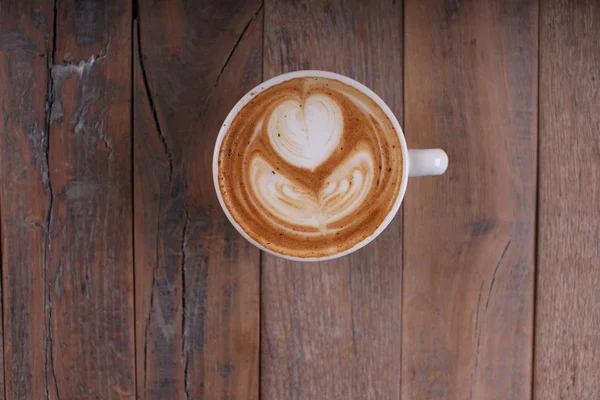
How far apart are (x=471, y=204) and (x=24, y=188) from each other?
1.87ft

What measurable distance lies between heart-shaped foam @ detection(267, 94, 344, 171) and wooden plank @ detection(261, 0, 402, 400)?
122 mm

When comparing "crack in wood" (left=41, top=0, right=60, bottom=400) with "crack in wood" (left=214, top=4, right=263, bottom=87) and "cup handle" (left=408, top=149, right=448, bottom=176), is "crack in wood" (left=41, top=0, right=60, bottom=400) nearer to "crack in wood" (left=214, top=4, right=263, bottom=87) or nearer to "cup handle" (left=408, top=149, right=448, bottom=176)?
"crack in wood" (left=214, top=4, right=263, bottom=87)

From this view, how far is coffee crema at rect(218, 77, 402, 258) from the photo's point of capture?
60cm

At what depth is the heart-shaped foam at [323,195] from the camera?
600 millimetres

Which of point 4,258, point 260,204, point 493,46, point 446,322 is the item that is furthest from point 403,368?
point 4,258

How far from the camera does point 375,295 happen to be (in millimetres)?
732

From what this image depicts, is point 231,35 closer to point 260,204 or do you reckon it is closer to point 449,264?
point 260,204

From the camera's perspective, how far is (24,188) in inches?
28.2

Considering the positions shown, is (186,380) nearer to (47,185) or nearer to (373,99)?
(47,185)

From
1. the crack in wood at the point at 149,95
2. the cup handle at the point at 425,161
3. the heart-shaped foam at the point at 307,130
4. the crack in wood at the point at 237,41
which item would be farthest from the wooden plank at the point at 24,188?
the cup handle at the point at 425,161

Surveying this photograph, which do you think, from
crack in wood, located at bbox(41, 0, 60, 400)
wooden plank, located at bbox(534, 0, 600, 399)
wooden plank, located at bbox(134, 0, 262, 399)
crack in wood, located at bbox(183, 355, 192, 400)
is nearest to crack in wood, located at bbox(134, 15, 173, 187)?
wooden plank, located at bbox(134, 0, 262, 399)

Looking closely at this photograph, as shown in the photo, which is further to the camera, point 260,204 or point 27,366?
point 27,366

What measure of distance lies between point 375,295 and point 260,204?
0.22m

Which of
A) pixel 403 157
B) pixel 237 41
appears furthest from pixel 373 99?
pixel 237 41
